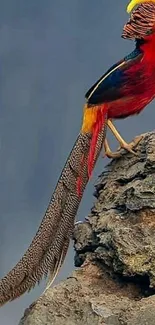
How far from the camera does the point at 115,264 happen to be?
5887mm

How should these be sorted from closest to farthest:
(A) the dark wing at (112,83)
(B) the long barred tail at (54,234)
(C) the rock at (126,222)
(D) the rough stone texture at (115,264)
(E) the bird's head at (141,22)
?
(D) the rough stone texture at (115,264), (C) the rock at (126,222), (B) the long barred tail at (54,234), (E) the bird's head at (141,22), (A) the dark wing at (112,83)

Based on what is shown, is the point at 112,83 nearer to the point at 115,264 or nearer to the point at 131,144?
the point at 131,144

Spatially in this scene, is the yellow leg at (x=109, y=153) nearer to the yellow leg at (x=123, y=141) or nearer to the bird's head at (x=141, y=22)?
the yellow leg at (x=123, y=141)

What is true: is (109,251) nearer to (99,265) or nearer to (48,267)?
(99,265)

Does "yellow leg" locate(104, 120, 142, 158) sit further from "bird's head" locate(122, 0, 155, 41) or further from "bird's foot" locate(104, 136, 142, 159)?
"bird's head" locate(122, 0, 155, 41)

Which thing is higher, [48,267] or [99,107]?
[99,107]

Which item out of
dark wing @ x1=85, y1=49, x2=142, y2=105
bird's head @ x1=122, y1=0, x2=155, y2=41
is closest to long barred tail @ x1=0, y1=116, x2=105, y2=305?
dark wing @ x1=85, y1=49, x2=142, y2=105

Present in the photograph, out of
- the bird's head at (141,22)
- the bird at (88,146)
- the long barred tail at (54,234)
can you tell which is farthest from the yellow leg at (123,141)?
the bird's head at (141,22)

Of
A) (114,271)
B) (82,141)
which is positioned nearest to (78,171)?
(82,141)

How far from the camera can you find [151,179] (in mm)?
6094

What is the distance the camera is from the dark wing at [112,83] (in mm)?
7004

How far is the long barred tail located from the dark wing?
430mm

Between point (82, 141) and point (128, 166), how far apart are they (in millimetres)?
602

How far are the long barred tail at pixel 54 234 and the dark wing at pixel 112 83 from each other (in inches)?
16.9
